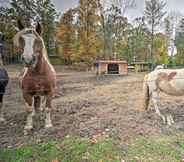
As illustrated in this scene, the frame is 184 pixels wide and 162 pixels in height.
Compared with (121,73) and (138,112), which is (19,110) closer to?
(138,112)

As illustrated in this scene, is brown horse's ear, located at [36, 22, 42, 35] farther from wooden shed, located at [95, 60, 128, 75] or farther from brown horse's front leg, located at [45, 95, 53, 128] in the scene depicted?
wooden shed, located at [95, 60, 128, 75]

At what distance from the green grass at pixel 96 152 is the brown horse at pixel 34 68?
69 cm

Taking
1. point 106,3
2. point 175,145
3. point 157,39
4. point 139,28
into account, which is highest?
point 106,3

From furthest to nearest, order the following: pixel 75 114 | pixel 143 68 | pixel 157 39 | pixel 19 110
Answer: pixel 157 39 < pixel 143 68 < pixel 19 110 < pixel 75 114

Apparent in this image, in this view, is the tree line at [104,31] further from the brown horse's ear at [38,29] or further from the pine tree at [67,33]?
the brown horse's ear at [38,29]

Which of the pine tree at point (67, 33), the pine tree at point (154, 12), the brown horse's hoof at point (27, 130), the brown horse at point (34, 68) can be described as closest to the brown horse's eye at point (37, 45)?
the brown horse at point (34, 68)

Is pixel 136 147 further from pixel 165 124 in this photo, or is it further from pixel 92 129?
pixel 165 124

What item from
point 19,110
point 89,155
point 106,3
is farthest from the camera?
point 106,3

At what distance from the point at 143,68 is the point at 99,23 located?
7.19 meters

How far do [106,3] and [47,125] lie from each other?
73.2ft

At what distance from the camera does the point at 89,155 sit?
7.96 feet

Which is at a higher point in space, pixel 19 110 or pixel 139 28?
pixel 139 28

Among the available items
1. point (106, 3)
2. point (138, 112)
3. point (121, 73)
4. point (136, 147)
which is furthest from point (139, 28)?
point (136, 147)

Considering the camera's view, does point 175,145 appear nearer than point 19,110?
Yes
